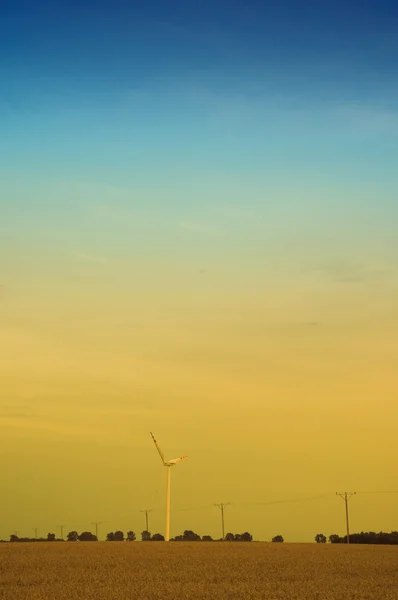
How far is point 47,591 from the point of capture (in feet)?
149

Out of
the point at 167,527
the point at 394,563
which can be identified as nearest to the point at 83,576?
the point at 394,563

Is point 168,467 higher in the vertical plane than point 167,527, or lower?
higher

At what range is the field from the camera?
150 feet

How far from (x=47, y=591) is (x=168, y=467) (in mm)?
108555

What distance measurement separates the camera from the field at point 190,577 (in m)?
45.6

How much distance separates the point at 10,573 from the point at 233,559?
2768 centimetres

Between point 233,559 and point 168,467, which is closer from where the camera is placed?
point 233,559

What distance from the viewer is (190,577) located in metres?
57.2

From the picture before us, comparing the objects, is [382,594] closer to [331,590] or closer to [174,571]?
[331,590]

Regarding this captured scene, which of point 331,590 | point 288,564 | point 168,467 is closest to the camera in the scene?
point 331,590

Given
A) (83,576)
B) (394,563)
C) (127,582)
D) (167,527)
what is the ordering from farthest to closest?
(167,527) → (394,563) → (83,576) → (127,582)

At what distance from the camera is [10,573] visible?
189 ft

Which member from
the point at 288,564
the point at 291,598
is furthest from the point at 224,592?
the point at 288,564

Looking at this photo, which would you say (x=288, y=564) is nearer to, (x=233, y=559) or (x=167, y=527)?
(x=233, y=559)
